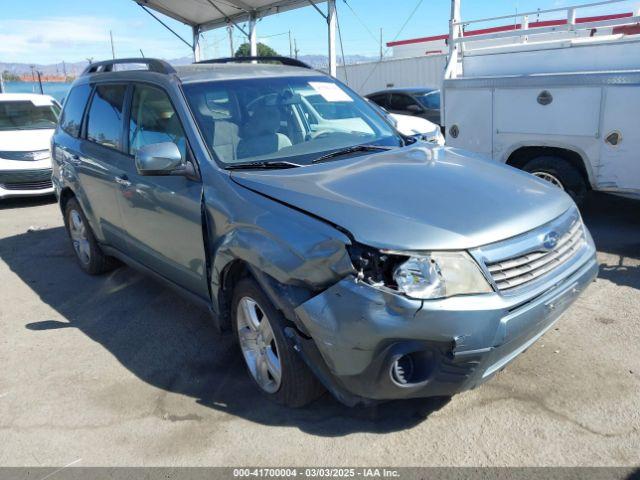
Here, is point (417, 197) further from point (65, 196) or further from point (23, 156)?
point (23, 156)

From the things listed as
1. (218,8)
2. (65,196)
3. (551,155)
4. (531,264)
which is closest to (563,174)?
(551,155)

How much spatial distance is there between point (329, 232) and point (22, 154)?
823 cm

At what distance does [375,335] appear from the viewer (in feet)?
7.75

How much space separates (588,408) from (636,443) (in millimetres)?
308

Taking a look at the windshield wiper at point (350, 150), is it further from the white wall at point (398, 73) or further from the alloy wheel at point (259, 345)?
the white wall at point (398, 73)

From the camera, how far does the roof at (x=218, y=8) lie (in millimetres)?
14344

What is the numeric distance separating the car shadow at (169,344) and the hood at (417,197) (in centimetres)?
110

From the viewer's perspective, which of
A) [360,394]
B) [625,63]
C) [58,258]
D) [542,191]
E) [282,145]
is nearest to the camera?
[360,394]

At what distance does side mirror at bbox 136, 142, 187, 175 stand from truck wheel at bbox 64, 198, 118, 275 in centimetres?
223

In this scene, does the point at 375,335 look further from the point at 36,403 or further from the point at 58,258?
the point at 58,258

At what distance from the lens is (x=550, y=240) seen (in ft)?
8.97

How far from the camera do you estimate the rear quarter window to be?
5145mm

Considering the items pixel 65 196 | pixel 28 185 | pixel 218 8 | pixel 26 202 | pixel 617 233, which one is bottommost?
pixel 617 233

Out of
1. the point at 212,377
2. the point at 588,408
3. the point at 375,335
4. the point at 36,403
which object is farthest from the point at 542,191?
the point at 36,403
